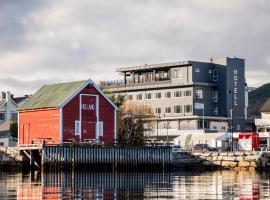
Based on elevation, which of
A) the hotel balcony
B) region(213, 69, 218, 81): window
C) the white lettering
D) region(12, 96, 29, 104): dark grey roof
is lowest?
the white lettering

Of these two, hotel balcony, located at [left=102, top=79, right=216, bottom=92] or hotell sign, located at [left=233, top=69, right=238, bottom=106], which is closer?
hotel balcony, located at [left=102, top=79, right=216, bottom=92]

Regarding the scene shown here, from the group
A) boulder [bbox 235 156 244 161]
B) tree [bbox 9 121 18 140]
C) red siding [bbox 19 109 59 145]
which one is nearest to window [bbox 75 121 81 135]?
red siding [bbox 19 109 59 145]

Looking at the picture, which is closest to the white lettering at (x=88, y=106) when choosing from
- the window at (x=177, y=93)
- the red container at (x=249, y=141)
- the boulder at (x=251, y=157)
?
the boulder at (x=251, y=157)

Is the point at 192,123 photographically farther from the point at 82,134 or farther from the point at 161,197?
the point at 161,197

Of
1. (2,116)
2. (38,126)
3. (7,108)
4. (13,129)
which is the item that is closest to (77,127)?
(38,126)

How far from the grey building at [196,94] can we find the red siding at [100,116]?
64.6 metres

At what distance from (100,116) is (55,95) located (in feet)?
18.7

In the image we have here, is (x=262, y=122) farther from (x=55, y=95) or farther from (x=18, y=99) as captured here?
(x=55, y=95)

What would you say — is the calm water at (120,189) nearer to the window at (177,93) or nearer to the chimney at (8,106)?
the chimney at (8,106)

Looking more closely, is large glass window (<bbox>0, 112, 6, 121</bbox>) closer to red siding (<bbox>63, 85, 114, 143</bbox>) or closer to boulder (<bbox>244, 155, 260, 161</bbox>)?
red siding (<bbox>63, 85, 114, 143</bbox>)

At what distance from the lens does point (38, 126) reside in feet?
295

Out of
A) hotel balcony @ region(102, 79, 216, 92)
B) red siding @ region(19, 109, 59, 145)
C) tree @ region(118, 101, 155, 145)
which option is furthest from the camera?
hotel balcony @ region(102, 79, 216, 92)

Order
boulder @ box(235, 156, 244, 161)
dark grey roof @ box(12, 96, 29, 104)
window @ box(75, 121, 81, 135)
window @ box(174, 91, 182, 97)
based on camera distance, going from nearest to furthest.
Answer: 1. window @ box(75, 121, 81, 135)
2. boulder @ box(235, 156, 244, 161)
3. dark grey roof @ box(12, 96, 29, 104)
4. window @ box(174, 91, 182, 97)

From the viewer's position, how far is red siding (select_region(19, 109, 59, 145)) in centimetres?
8669
